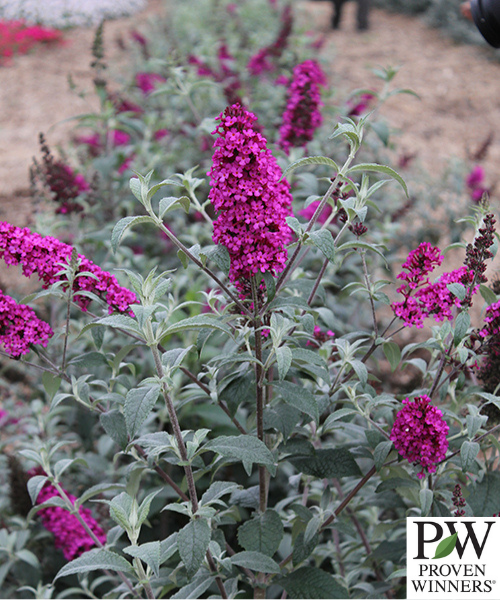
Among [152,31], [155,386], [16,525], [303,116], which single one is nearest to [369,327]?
[303,116]

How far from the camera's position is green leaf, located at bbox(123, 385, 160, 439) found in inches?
50.4

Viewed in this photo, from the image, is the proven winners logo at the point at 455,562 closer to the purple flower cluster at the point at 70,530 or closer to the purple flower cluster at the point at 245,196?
the purple flower cluster at the point at 245,196

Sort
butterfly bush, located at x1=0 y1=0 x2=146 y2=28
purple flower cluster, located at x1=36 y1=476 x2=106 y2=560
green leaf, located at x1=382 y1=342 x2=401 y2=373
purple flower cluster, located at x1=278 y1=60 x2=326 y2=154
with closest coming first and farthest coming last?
green leaf, located at x1=382 y1=342 x2=401 y2=373 → purple flower cluster, located at x1=36 y1=476 x2=106 y2=560 → purple flower cluster, located at x1=278 y1=60 x2=326 y2=154 → butterfly bush, located at x1=0 y1=0 x2=146 y2=28

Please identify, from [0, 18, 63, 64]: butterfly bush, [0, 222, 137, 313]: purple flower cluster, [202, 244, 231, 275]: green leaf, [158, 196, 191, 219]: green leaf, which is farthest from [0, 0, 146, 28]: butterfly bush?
[202, 244, 231, 275]: green leaf

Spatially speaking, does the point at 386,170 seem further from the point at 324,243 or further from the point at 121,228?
the point at 121,228

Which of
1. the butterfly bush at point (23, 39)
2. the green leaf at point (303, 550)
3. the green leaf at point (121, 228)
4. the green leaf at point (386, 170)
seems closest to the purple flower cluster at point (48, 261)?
the green leaf at point (121, 228)

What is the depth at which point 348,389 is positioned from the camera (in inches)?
67.0

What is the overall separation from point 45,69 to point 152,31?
186cm

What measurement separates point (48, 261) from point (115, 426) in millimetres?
473

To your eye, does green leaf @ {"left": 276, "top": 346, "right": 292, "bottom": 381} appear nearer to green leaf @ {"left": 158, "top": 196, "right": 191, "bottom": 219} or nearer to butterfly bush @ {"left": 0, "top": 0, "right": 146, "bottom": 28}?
green leaf @ {"left": 158, "top": 196, "right": 191, "bottom": 219}

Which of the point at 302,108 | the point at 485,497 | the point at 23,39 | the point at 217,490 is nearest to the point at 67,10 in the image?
the point at 23,39

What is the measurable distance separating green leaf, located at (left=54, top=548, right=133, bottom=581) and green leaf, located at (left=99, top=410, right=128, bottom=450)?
0.26m

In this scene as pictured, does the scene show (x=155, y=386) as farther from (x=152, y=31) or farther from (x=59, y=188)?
(x=152, y=31)

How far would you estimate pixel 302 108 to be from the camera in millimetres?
2514
